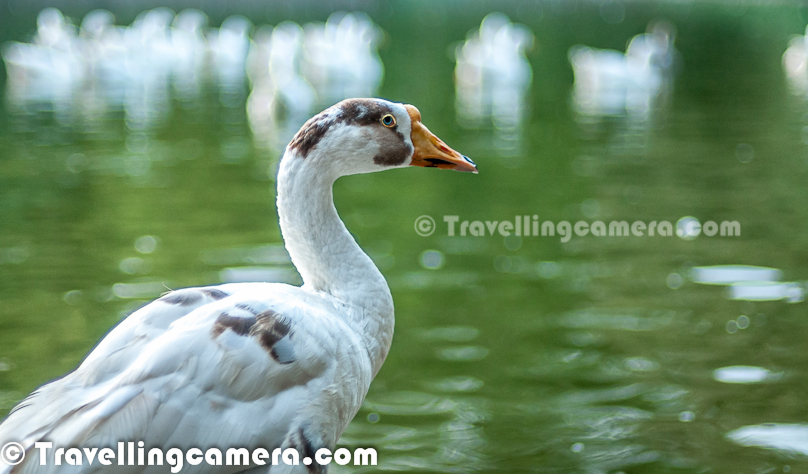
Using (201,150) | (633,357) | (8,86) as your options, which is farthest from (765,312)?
(8,86)

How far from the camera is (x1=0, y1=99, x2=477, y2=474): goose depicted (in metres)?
2.79

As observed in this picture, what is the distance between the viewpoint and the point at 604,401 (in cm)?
482

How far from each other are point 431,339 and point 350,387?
103 inches

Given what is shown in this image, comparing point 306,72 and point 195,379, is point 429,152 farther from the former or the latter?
point 306,72

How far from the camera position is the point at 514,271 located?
7250 mm

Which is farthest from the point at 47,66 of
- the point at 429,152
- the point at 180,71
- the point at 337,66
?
the point at 429,152

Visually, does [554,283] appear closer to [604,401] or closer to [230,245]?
[604,401]

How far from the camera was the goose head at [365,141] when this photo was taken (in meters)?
3.51

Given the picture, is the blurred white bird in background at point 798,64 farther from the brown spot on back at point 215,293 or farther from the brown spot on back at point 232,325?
the brown spot on back at point 232,325

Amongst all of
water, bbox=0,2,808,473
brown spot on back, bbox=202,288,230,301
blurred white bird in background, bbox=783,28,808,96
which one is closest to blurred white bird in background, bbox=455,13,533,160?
water, bbox=0,2,808,473

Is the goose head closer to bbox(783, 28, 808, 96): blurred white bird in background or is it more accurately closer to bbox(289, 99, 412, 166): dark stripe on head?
bbox(289, 99, 412, 166): dark stripe on head

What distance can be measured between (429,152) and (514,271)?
3.62 meters

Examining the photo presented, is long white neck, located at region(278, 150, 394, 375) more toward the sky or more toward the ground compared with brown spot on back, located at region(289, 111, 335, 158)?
more toward the ground

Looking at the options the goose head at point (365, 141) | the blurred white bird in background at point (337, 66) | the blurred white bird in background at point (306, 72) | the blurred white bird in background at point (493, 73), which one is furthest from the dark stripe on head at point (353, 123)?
the blurred white bird in background at point (337, 66)
